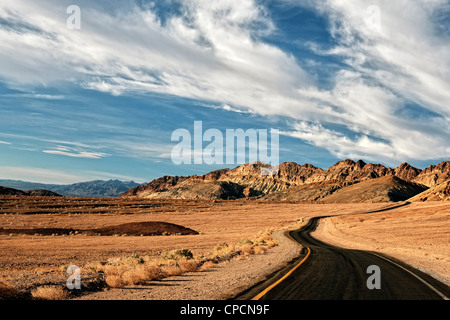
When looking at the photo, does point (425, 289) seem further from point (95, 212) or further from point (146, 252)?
point (95, 212)

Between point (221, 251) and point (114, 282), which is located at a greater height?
point (114, 282)

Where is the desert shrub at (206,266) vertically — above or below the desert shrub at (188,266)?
below

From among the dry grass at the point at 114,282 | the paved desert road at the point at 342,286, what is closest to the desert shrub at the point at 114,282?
the dry grass at the point at 114,282

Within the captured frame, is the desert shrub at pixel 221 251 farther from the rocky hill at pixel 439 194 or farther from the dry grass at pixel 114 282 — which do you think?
the rocky hill at pixel 439 194

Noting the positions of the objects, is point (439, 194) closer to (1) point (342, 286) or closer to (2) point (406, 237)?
(2) point (406, 237)

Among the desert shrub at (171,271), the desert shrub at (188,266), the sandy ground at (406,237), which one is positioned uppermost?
the desert shrub at (171,271)

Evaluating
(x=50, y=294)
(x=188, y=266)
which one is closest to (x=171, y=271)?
(x=188, y=266)

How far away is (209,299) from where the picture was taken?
29.2 ft

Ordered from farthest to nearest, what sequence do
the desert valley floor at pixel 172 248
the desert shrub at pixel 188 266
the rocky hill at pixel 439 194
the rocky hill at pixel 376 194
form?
the rocky hill at pixel 376 194 < the rocky hill at pixel 439 194 < the desert shrub at pixel 188 266 < the desert valley floor at pixel 172 248

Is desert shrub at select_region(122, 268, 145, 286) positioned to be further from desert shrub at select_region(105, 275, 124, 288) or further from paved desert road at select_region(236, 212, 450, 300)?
paved desert road at select_region(236, 212, 450, 300)

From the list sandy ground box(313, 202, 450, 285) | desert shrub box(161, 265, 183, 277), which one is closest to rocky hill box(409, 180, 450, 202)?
sandy ground box(313, 202, 450, 285)
